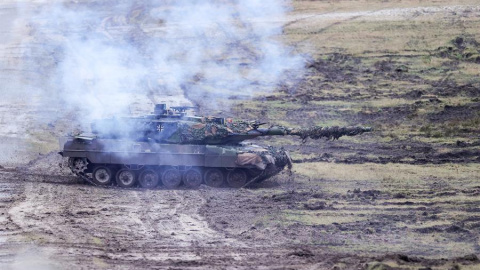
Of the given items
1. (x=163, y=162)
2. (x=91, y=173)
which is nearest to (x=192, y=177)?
(x=163, y=162)

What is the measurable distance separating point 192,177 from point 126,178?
225cm

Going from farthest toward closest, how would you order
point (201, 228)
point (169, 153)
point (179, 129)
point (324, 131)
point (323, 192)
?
point (324, 131) → point (179, 129) → point (169, 153) → point (323, 192) → point (201, 228)

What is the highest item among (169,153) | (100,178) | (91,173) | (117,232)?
(169,153)

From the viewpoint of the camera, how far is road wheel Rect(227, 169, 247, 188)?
30469 millimetres

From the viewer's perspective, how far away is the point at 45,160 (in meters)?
34.2

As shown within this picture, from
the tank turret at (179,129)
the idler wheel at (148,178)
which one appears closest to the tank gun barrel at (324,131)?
the tank turret at (179,129)

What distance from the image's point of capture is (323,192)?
2922 cm

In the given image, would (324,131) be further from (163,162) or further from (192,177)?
(163,162)

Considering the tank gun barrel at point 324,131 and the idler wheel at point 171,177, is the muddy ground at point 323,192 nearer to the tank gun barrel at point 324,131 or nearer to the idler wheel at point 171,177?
the idler wheel at point 171,177

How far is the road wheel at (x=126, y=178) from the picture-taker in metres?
30.3

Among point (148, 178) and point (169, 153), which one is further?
point (148, 178)

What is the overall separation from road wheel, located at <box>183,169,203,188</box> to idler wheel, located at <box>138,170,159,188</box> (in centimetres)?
99

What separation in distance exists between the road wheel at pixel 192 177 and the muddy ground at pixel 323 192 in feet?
1.28

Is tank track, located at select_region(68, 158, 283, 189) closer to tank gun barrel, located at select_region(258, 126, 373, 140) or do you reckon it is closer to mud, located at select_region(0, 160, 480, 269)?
mud, located at select_region(0, 160, 480, 269)
